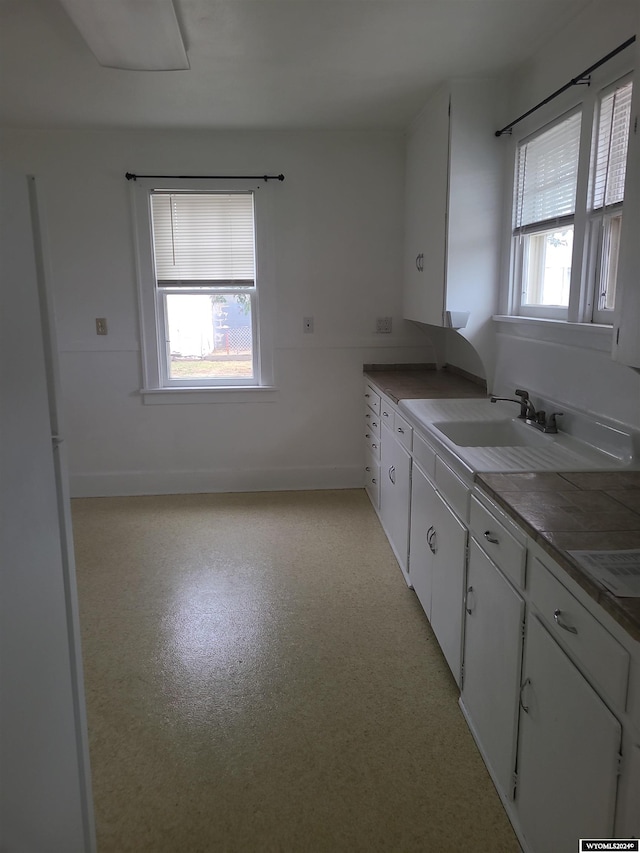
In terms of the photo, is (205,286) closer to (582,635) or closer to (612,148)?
(612,148)

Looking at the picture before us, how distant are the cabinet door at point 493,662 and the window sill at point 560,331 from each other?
91cm

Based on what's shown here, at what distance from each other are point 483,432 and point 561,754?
1682mm

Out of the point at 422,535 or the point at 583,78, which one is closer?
the point at 583,78

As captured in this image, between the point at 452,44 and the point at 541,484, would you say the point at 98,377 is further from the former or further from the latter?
the point at 541,484

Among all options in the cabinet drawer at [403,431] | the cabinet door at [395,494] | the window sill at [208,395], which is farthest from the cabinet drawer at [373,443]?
the window sill at [208,395]

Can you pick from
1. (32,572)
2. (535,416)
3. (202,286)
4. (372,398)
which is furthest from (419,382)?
(32,572)

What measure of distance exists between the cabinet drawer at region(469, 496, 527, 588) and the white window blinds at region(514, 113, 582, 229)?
143cm

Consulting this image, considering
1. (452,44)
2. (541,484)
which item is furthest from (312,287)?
(541,484)

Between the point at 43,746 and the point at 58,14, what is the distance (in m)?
2.61

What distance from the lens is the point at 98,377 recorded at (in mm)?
4457

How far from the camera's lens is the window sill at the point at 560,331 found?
2250 millimetres

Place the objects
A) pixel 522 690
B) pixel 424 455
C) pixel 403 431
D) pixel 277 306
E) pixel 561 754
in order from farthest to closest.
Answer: pixel 277 306, pixel 403 431, pixel 424 455, pixel 522 690, pixel 561 754

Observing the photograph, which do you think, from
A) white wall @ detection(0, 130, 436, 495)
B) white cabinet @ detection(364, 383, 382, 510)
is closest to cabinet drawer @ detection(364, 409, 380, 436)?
white cabinet @ detection(364, 383, 382, 510)

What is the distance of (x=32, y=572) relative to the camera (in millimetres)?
1134
